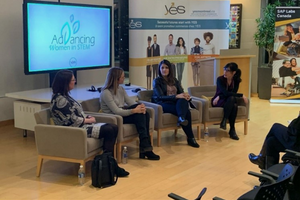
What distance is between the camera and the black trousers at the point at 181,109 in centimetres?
620

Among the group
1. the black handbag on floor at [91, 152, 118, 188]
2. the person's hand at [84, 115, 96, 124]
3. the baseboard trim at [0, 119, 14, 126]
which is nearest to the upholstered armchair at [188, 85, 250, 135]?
the person's hand at [84, 115, 96, 124]

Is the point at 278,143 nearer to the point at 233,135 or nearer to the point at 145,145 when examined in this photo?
the point at 145,145

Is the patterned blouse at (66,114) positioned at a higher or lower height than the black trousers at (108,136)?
higher

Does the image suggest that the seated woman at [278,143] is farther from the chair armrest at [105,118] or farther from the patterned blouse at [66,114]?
the patterned blouse at [66,114]

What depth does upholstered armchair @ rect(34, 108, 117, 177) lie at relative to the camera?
186 inches

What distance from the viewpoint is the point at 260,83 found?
10.8 metres

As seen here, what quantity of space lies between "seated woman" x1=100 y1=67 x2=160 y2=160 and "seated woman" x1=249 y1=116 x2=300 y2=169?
1476 millimetres

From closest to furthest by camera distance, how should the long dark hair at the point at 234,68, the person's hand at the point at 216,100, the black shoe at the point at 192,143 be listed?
the black shoe at the point at 192,143
the long dark hair at the point at 234,68
the person's hand at the point at 216,100

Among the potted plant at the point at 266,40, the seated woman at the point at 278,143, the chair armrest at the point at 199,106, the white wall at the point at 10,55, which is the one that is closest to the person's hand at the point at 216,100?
the chair armrest at the point at 199,106

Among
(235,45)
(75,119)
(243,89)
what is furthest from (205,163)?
(235,45)

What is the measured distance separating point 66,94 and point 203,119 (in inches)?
101

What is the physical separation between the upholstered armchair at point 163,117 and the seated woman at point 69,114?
1.24 metres

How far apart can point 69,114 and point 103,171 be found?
2.64 ft

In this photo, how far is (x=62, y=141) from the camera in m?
4.80
